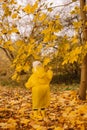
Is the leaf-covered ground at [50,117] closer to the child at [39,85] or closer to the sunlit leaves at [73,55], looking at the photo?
the child at [39,85]

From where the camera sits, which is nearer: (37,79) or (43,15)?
(43,15)

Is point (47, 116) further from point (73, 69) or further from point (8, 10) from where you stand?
point (73, 69)

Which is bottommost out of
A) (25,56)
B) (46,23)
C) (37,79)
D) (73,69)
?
(73,69)

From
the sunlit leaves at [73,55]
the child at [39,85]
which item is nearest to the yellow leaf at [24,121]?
the child at [39,85]

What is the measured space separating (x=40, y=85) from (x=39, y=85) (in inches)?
1.0

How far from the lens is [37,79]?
28.2 feet

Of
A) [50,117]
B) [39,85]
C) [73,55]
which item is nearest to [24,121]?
[50,117]

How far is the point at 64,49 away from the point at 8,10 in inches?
60.1

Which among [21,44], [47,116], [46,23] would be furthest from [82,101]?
[21,44]

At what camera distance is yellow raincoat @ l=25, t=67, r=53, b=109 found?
28.0 ft

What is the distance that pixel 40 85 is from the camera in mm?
8656

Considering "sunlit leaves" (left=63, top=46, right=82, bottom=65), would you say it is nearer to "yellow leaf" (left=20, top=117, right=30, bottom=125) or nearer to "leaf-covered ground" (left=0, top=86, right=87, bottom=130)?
"leaf-covered ground" (left=0, top=86, right=87, bottom=130)

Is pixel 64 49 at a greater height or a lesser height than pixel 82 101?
greater

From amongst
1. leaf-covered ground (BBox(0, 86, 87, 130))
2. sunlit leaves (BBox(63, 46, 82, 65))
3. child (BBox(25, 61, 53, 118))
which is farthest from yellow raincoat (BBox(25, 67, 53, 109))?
sunlit leaves (BBox(63, 46, 82, 65))
